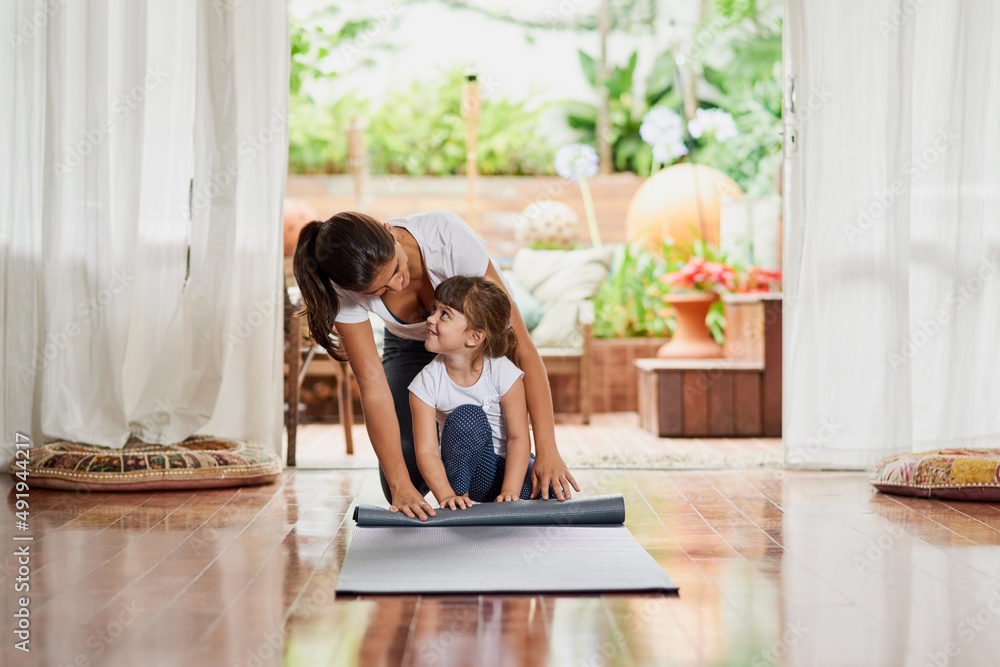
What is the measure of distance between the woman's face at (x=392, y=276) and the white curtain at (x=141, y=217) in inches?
52.4

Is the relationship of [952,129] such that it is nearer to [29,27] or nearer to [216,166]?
[216,166]

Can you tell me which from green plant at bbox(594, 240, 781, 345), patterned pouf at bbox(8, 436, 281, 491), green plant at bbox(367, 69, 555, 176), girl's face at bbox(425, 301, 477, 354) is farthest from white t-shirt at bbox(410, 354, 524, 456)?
green plant at bbox(367, 69, 555, 176)

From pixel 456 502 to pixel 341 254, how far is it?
0.63 metres

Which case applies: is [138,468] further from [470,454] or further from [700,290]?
[700,290]

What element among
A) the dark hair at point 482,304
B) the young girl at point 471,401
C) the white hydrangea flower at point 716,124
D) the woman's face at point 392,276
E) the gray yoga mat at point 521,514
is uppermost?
the white hydrangea flower at point 716,124

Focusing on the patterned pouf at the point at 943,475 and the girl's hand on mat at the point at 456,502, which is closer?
the girl's hand on mat at the point at 456,502

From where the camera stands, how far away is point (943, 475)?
2.70 m

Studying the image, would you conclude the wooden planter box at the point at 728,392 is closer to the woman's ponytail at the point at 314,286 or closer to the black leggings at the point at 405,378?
the black leggings at the point at 405,378

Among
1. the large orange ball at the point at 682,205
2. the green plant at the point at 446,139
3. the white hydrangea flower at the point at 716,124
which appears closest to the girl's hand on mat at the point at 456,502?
the large orange ball at the point at 682,205

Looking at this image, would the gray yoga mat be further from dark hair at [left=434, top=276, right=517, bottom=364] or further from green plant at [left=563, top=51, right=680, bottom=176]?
green plant at [left=563, top=51, right=680, bottom=176]

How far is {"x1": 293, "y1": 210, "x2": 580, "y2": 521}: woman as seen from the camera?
1970 mm

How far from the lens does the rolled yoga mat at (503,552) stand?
68.4 inches

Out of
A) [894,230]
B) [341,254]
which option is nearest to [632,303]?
[894,230]

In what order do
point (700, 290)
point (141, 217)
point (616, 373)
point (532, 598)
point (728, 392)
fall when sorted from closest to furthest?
point (532, 598), point (141, 217), point (728, 392), point (700, 290), point (616, 373)
